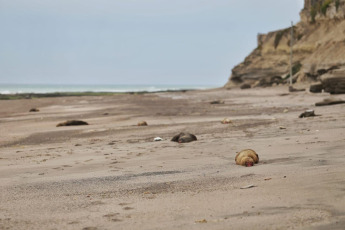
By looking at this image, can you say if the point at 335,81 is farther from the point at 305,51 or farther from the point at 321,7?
the point at 305,51

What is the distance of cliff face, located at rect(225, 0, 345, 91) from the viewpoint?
3030 cm

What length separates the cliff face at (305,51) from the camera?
1193 inches

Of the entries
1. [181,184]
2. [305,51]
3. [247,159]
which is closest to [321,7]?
[305,51]

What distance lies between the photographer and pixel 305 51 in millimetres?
42719

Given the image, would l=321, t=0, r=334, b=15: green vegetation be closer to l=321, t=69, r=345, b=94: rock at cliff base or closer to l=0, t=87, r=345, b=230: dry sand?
l=321, t=69, r=345, b=94: rock at cliff base

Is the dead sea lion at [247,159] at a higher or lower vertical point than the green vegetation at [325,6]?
lower

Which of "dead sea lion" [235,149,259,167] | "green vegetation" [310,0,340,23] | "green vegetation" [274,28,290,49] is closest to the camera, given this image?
"dead sea lion" [235,149,259,167]

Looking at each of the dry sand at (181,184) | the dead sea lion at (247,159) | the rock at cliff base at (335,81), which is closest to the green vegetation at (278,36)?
the rock at cliff base at (335,81)

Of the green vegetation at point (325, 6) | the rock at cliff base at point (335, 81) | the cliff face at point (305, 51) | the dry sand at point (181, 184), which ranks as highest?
the green vegetation at point (325, 6)

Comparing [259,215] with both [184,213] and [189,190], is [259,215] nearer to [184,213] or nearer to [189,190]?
[184,213]

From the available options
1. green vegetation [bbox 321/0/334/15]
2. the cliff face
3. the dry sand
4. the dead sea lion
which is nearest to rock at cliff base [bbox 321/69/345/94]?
the cliff face

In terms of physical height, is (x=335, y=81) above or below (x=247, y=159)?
above

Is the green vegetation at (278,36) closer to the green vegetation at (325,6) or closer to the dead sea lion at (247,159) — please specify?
the green vegetation at (325,6)

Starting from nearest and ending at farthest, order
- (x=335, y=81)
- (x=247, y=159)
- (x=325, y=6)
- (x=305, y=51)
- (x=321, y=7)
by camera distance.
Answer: (x=247, y=159) < (x=335, y=81) < (x=325, y=6) < (x=321, y=7) < (x=305, y=51)
